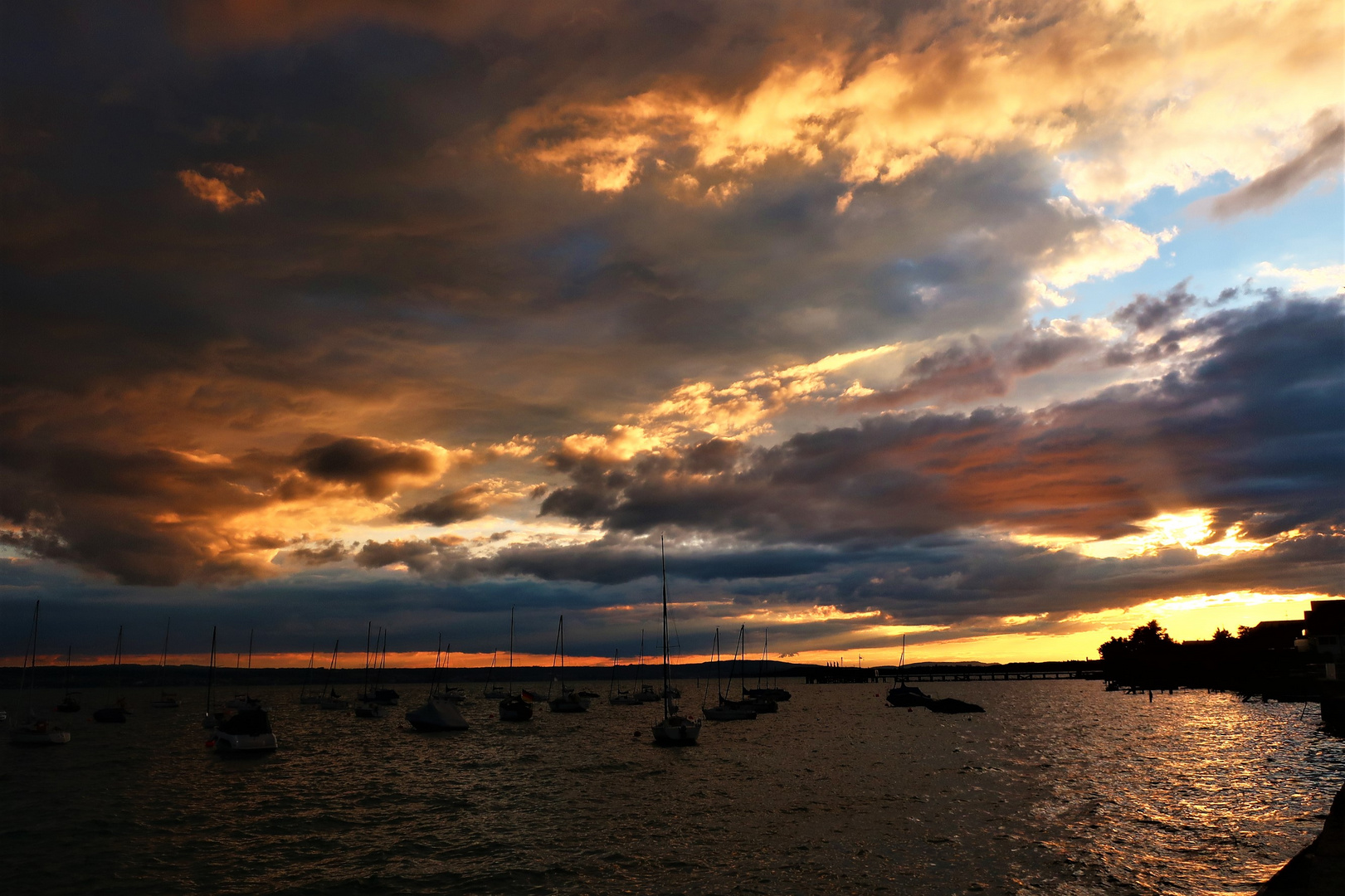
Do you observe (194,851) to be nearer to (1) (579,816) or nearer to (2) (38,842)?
(2) (38,842)

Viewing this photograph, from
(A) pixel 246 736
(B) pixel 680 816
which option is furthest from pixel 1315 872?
(A) pixel 246 736

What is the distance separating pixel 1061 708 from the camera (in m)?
166

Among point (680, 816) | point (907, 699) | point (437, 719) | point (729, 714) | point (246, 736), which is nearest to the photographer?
point (680, 816)

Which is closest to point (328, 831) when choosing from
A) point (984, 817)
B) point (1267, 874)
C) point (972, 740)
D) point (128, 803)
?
point (128, 803)

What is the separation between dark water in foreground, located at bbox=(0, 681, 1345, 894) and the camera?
34906 millimetres

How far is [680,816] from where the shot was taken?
160ft

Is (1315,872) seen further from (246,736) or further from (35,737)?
(35,737)

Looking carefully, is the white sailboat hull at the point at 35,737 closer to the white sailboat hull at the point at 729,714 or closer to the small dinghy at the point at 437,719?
the small dinghy at the point at 437,719

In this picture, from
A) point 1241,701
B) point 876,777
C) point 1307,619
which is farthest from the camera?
point 1307,619

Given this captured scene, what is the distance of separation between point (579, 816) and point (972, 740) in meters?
63.9

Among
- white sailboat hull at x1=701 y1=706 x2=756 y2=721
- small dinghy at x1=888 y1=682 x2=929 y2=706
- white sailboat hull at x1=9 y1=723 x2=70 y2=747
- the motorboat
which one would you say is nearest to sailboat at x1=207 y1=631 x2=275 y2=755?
the motorboat

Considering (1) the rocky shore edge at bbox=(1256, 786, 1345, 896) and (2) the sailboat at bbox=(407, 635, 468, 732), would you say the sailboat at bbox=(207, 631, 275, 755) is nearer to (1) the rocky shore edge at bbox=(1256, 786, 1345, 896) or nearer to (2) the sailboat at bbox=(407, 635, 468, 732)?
(2) the sailboat at bbox=(407, 635, 468, 732)

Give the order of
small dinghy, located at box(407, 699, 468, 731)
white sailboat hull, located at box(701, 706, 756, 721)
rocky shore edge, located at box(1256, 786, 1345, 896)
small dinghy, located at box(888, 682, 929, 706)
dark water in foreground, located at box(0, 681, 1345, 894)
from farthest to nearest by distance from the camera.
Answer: small dinghy, located at box(888, 682, 929, 706)
white sailboat hull, located at box(701, 706, 756, 721)
small dinghy, located at box(407, 699, 468, 731)
dark water in foreground, located at box(0, 681, 1345, 894)
rocky shore edge, located at box(1256, 786, 1345, 896)

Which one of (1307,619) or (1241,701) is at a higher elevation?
(1307,619)
